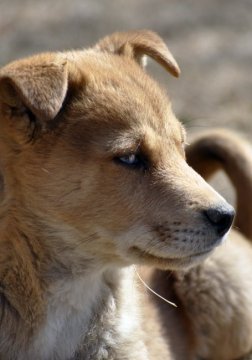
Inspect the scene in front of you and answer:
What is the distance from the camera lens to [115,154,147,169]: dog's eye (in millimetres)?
3512

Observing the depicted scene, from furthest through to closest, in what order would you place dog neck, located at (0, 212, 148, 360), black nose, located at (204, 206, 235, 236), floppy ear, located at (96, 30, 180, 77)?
floppy ear, located at (96, 30, 180, 77) → dog neck, located at (0, 212, 148, 360) → black nose, located at (204, 206, 235, 236)

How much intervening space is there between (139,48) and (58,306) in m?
1.14

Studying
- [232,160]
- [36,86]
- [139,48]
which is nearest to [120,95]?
[36,86]

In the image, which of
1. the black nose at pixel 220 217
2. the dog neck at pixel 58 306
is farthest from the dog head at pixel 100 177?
the dog neck at pixel 58 306

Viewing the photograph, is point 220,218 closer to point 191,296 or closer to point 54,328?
point 54,328

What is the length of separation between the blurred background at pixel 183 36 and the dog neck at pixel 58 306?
2.93 m

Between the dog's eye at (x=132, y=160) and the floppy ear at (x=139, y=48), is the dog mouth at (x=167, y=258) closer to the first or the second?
the dog's eye at (x=132, y=160)

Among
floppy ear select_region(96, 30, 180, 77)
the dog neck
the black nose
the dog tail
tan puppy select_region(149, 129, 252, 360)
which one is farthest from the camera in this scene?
the dog tail

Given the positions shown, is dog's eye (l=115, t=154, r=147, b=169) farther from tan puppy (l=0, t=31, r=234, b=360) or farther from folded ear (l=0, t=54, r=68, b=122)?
folded ear (l=0, t=54, r=68, b=122)

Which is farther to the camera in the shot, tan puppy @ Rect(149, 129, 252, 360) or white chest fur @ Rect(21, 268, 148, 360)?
tan puppy @ Rect(149, 129, 252, 360)

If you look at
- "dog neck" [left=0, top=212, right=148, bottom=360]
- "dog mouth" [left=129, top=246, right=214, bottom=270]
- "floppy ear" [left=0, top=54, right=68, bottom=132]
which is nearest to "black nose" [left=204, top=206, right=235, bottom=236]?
"dog mouth" [left=129, top=246, right=214, bottom=270]

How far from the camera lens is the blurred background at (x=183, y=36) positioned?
23.5ft

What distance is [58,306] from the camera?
12.3 feet

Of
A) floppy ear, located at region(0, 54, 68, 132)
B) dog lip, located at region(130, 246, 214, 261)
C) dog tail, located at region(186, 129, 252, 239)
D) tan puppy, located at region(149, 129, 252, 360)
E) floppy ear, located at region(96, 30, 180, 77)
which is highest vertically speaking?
floppy ear, located at region(96, 30, 180, 77)
